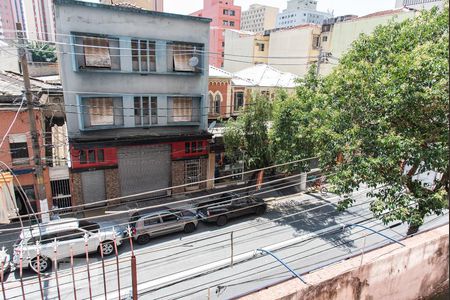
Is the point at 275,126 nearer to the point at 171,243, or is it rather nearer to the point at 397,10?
the point at 171,243

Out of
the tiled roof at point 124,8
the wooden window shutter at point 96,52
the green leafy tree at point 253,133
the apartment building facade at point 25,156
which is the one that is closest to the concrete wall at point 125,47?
the tiled roof at point 124,8

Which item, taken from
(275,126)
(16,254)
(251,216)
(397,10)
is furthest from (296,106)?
(397,10)

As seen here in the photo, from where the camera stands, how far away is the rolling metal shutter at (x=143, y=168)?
17.3m

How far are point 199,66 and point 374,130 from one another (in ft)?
39.7

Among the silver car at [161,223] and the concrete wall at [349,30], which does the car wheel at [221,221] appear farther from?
the concrete wall at [349,30]

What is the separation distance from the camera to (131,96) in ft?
55.2

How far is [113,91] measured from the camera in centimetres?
1639

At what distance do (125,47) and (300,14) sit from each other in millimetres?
124635

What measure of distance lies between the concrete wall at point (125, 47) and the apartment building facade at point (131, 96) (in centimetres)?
4

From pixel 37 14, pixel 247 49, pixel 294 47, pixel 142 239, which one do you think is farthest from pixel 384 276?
pixel 37 14

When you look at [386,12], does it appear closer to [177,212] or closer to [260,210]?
[260,210]

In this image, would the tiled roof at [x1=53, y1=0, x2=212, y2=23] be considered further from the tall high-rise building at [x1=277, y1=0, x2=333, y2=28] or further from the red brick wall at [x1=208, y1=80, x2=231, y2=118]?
the tall high-rise building at [x1=277, y1=0, x2=333, y2=28]

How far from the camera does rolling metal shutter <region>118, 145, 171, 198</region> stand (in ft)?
Result: 56.9

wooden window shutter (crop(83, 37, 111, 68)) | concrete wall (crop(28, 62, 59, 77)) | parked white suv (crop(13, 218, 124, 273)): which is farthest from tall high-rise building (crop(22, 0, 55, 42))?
parked white suv (crop(13, 218, 124, 273))
